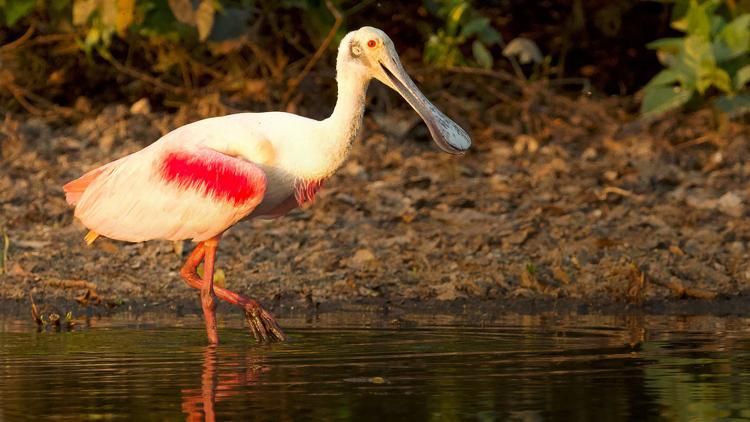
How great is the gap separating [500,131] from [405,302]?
498cm

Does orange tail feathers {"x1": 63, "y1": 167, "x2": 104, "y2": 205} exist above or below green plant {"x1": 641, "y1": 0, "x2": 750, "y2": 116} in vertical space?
below

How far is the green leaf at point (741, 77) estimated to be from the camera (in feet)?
41.4

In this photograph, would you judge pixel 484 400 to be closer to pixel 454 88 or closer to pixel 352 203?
pixel 352 203

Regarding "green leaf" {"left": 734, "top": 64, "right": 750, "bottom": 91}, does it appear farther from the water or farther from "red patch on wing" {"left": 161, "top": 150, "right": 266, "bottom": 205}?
"red patch on wing" {"left": 161, "top": 150, "right": 266, "bottom": 205}

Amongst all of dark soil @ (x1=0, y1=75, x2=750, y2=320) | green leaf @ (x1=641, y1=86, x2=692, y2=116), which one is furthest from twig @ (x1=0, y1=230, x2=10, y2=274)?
green leaf @ (x1=641, y1=86, x2=692, y2=116)

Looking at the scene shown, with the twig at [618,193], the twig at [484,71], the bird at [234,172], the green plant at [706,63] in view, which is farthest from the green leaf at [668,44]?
the bird at [234,172]

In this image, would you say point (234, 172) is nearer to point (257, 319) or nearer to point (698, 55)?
point (257, 319)

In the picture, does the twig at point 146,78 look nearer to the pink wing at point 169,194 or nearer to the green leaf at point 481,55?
the green leaf at point 481,55

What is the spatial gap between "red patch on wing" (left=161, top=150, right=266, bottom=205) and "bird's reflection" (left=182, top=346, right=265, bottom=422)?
2.79ft

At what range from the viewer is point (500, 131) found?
13.8m

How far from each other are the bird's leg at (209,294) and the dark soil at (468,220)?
89 centimetres

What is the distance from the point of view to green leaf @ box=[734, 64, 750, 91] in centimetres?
1263

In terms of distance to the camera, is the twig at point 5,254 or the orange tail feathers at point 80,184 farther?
the twig at point 5,254

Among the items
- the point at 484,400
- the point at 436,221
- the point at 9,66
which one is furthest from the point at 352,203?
the point at 484,400
